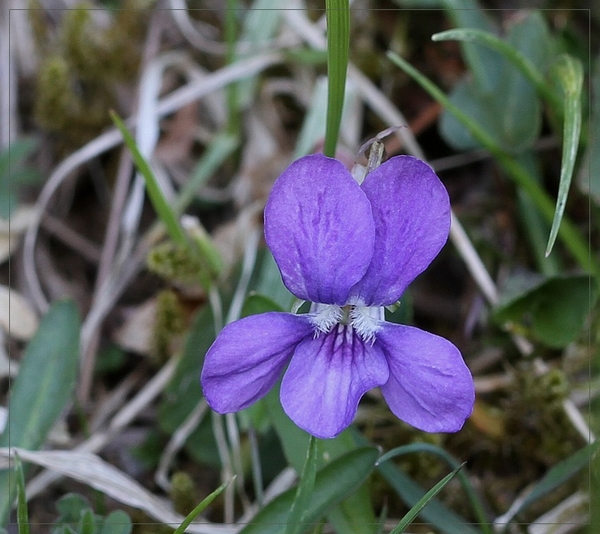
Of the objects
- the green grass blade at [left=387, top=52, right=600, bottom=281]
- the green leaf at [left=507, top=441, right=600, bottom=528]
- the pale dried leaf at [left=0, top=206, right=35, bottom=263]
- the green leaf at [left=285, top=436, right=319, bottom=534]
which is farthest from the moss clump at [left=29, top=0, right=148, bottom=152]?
the green leaf at [left=507, top=441, right=600, bottom=528]

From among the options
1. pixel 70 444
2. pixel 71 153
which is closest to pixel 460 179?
pixel 71 153

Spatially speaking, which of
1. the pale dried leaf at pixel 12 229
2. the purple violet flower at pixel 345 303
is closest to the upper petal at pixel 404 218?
the purple violet flower at pixel 345 303

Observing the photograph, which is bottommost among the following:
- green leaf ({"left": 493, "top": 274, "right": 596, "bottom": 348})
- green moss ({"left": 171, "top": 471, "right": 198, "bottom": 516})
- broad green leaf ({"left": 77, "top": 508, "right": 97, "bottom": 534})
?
green moss ({"left": 171, "top": 471, "right": 198, "bottom": 516})

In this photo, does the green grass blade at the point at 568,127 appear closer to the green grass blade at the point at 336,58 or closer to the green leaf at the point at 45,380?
the green grass blade at the point at 336,58

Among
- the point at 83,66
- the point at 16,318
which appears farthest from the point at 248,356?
the point at 83,66

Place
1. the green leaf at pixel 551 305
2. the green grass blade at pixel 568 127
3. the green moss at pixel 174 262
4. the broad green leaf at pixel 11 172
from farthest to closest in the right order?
1. the broad green leaf at pixel 11 172
2. the green moss at pixel 174 262
3. the green leaf at pixel 551 305
4. the green grass blade at pixel 568 127

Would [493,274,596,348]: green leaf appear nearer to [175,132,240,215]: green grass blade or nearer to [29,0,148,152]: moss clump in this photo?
[175,132,240,215]: green grass blade

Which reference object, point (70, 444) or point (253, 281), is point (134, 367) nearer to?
point (70, 444)

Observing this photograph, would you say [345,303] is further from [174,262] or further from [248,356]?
[174,262]
